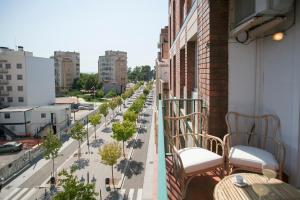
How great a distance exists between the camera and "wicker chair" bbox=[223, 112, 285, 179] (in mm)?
3348

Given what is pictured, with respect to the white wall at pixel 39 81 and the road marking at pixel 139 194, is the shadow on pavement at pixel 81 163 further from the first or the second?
the white wall at pixel 39 81

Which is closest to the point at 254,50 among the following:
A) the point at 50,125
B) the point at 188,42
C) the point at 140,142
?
the point at 188,42

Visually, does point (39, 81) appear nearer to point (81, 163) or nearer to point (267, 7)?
point (81, 163)

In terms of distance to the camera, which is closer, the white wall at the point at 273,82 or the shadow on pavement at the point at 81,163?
the white wall at the point at 273,82

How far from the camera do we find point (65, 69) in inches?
3376

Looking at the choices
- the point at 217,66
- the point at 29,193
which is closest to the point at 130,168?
the point at 29,193

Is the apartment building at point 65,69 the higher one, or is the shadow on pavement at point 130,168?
the apartment building at point 65,69

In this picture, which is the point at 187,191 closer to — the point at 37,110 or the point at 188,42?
the point at 188,42

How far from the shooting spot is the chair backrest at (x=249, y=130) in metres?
4.14

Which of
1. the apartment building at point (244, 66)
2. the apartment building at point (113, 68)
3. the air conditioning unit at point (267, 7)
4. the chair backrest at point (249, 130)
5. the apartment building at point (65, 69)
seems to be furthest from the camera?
the apartment building at point (113, 68)

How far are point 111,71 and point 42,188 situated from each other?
7456 cm

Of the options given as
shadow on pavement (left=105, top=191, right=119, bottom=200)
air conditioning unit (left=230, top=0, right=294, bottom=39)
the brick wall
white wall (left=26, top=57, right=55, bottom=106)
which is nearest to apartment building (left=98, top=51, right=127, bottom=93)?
white wall (left=26, top=57, right=55, bottom=106)

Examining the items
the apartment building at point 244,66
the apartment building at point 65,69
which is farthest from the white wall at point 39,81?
the apartment building at point 244,66

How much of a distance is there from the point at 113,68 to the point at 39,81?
47047mm
